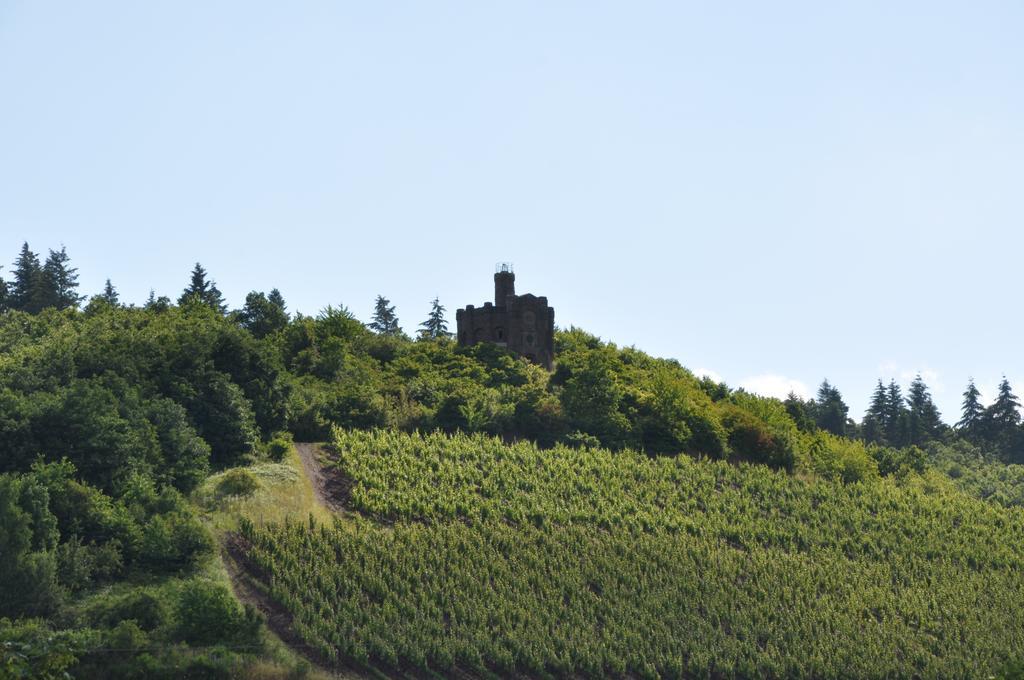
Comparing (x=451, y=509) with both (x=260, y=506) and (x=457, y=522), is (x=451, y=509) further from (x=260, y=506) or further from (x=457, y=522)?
(x=260, y=506)

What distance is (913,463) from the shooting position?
229ft

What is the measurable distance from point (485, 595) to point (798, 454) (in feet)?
94.6

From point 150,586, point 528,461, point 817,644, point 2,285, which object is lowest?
point 817,644

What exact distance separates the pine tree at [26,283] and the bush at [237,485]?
5886 centimetres

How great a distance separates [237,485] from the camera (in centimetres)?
4422

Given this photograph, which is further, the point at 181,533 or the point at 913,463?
the point at 913,463

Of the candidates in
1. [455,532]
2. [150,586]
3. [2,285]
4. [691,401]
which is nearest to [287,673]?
[150,586]

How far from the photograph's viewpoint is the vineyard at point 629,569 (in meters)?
38.2

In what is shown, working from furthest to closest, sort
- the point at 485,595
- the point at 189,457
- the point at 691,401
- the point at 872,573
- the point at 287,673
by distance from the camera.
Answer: the point at 691,401 → the point at 872,573 → the point at 189,457 → the point at 485,595 → the point at 287,673

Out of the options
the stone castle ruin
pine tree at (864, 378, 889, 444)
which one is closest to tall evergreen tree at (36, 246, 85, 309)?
the stone castle ruin

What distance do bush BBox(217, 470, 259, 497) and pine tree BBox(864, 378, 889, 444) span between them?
83.7 metres

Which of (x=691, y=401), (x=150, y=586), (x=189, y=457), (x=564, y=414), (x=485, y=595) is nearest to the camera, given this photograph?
(x=150, y=586)

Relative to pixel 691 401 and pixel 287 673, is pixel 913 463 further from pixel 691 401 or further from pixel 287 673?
pixel 287 673

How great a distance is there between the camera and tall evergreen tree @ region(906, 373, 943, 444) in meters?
113
